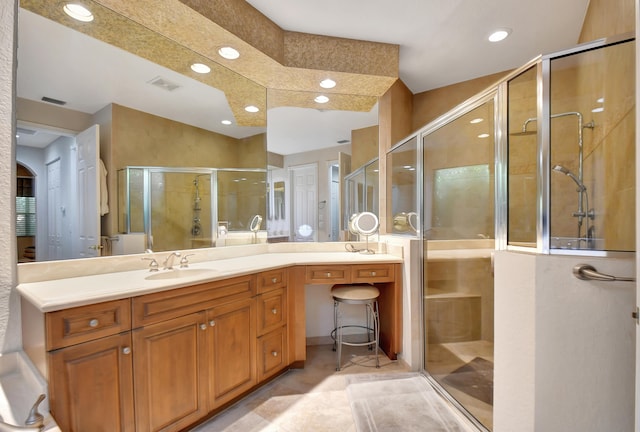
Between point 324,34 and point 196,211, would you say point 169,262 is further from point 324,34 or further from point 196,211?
point 324,34

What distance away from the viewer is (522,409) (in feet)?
4.10

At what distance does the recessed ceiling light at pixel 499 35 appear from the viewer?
210 centimetres

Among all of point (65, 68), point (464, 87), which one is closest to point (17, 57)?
point (65, 68)

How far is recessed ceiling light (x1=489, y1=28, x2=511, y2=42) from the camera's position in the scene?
2096mm

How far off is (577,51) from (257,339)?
7.32ft

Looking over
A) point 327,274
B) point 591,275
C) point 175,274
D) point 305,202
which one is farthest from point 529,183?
point 175,274

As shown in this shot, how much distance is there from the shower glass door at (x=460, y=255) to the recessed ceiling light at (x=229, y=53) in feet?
5.02

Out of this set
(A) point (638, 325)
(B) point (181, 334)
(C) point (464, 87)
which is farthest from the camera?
(C) point (464, 87)

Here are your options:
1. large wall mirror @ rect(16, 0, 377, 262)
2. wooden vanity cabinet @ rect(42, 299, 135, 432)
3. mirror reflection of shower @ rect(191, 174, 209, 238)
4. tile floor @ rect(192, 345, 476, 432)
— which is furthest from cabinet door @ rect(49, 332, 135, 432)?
mirror reflection of shower @ rect(191, 174, 209, 238)

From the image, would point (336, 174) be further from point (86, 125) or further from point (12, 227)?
point (12, 227)

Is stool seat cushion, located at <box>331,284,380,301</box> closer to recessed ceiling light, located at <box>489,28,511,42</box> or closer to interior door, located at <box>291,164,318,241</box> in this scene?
interior door, located at <box>291,164,318,241</box>

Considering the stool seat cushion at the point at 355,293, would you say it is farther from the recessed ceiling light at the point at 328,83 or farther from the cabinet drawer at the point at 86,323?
the recessed ceiling light at the point at 328,83

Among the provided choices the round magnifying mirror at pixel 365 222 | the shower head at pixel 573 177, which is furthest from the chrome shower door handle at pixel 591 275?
the round magnifying mirror at pixel 365 222

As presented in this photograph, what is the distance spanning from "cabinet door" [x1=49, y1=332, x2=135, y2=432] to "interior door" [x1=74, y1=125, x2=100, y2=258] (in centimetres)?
66
